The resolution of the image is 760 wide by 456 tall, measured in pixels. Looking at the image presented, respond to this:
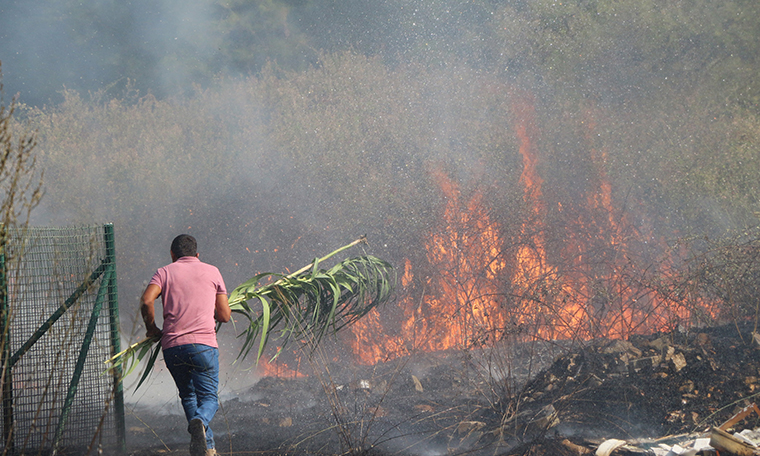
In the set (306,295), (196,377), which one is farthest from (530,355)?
(196,377)

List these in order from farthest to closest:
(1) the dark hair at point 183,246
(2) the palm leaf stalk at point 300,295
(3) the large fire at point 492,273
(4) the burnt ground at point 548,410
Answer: (3) the large fire at point 492,273 < (4) the burnt ground at point 548,410 < (2) the palm leaf stalk at point 300,295 < (1) the dark hair at point 183,246

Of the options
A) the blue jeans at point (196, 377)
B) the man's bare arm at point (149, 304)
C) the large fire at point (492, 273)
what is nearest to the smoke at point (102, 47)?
the large fire at point (492, 273)

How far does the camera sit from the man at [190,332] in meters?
3.50

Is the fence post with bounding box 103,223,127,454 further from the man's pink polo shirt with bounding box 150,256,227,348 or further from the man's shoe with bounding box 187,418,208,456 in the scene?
the man's shoe with bounding box 187,418,208,456

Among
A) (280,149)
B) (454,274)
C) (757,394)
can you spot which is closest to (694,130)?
(454,274)

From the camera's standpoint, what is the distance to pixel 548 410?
4551mm

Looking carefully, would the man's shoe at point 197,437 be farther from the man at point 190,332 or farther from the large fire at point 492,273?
the large fire at point 492,273

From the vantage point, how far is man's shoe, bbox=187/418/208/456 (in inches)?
131

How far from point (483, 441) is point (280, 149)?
8257 millimetres

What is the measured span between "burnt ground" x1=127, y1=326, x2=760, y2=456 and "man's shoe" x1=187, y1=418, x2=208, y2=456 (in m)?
0.30

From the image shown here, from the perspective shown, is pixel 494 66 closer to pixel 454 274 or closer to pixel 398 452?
pixel 454 274

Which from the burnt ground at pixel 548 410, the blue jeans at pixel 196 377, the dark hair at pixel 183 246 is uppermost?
the dark hair at pixel 183 246

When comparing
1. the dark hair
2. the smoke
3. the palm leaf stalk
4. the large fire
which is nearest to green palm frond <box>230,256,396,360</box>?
the palm leaf stalk

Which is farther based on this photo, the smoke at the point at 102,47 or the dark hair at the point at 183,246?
the smoke at the point at 102,47
